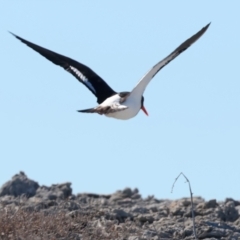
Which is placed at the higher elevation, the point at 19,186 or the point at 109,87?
the point at 109,87

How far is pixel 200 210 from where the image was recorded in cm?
2183

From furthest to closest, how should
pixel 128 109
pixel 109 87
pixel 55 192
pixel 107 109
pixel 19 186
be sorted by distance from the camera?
1. pixel 19 186
2. pixel 55 192
3. pixel 109 87
4. pixel 128 109
5. pixel 107 109

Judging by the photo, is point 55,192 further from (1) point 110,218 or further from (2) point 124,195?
(1) point 110,218

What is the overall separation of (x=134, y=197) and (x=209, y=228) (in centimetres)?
448

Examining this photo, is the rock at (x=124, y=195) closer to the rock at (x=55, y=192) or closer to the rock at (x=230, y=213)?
the rock at (x=55, y=192)

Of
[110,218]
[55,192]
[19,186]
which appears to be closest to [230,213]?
[110,218]

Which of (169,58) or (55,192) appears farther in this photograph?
(55,192)

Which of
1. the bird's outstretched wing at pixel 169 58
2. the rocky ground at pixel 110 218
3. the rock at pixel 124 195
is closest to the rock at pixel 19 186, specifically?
the rocky ground at pixel 110 218

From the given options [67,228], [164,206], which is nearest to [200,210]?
[164,206]

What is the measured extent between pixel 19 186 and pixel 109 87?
257cm

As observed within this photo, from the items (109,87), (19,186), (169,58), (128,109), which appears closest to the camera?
(169,58)

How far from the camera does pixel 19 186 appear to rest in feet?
82.1

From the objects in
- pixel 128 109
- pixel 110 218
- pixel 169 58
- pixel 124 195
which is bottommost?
pixel 110 218

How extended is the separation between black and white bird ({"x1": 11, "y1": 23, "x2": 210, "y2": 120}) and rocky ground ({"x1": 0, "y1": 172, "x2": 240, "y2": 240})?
4.24 ft
